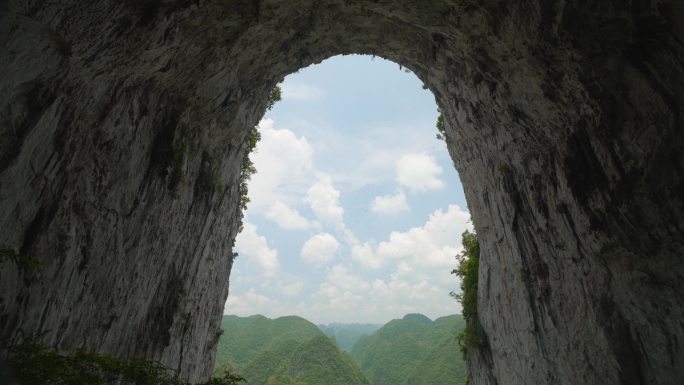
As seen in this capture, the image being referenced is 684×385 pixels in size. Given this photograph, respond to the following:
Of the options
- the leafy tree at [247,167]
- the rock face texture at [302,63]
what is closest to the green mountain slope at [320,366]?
the leafy tree at [247,167]

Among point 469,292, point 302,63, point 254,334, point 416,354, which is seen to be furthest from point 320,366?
point 302,63

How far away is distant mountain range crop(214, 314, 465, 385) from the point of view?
76.6m

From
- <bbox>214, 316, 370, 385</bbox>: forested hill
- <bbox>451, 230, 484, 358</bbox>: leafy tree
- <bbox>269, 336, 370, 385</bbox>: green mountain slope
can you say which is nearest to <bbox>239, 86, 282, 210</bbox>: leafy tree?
<bbox>451, 230, 484, 358</bbox>: leafy tree

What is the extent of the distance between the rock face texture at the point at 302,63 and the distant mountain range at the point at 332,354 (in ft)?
142

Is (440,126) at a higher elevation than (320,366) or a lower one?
higher

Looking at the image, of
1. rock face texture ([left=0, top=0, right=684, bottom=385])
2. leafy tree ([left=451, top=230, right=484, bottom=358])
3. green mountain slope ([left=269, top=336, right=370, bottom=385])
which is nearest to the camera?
rock face texture ([left=0, top=0, right=684, bottom=385])

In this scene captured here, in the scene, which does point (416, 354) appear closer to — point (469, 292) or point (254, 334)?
point (254, 334)

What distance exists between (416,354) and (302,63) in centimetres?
10838

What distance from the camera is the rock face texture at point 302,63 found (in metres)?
6.98

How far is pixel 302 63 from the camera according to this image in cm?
1507

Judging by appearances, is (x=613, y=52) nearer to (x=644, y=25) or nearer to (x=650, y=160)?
(x=644, y=25)

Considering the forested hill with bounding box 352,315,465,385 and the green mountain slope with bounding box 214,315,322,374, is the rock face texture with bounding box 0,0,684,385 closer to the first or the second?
the forested hill with bounding box 352,315,465,385

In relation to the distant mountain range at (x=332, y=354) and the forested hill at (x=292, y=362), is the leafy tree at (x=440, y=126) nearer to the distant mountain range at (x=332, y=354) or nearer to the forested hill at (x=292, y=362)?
the distant mountain range at (x=332, y=354)

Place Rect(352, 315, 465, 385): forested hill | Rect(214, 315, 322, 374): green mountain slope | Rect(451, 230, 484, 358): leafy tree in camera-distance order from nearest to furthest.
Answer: Rect(451, 230, 484, 358): leafy tree → Rect(352, 315, 465, 385): forested hill → Rect(214, 315, 322, 374): green mountain slope
